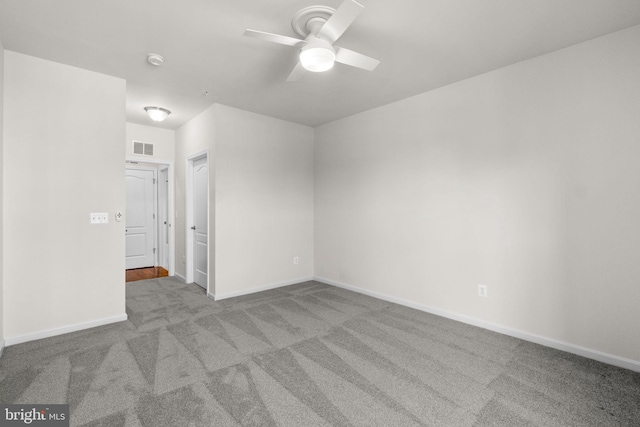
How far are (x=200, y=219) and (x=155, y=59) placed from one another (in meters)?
2.56

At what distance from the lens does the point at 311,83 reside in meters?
3.47

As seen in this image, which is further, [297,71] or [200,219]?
[200,219]

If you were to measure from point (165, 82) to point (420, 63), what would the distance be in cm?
280

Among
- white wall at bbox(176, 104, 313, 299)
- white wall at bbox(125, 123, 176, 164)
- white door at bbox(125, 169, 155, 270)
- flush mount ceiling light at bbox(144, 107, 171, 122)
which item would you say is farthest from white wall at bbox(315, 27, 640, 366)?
white door at bbox(125, 169, 155, 270)

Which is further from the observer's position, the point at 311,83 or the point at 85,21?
the point at 311,83

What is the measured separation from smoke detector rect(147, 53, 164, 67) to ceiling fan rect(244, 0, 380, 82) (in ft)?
4.53

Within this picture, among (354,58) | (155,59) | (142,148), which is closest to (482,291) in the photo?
(354,58)

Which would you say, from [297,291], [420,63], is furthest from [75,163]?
[420,63]

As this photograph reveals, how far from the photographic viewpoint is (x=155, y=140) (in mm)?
5273

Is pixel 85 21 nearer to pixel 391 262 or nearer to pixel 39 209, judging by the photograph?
pixel 39 209

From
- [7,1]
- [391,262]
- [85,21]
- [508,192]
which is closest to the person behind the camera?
[7,1]

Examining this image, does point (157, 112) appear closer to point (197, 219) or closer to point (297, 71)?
point (197, 219)

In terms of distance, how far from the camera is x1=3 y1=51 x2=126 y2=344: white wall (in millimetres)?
2811

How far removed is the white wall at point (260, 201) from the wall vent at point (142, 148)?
1.85 metres
